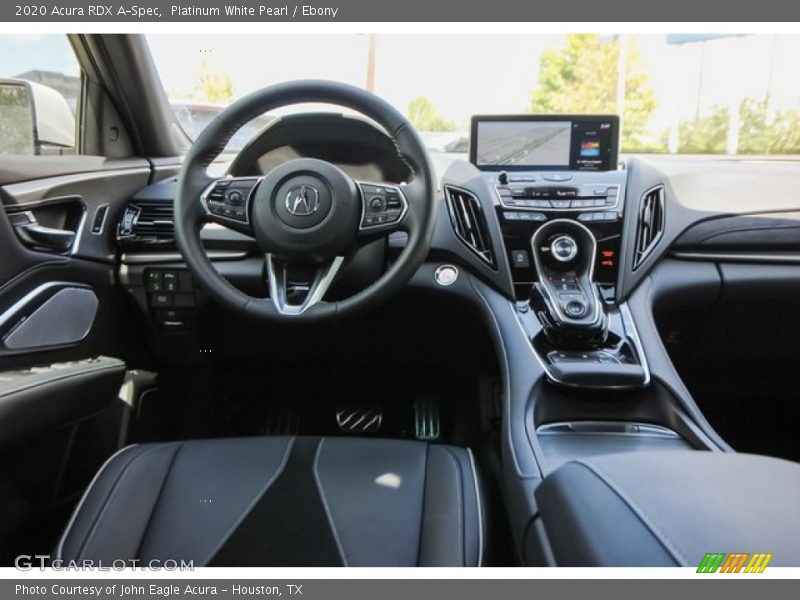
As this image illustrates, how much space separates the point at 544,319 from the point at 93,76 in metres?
1.67

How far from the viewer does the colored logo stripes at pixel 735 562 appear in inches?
30.8

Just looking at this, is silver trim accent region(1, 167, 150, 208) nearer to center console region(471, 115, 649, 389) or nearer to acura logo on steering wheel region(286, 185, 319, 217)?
acura logo on steering wheel region(286, 185, 319, 217)

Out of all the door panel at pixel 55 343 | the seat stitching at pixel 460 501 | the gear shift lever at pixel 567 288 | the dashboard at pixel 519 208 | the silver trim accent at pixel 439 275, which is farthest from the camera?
the silver trim accent at pixel 439 275

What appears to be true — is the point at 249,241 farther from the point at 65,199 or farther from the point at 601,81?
the point at 601,81

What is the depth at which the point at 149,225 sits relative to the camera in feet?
6.68

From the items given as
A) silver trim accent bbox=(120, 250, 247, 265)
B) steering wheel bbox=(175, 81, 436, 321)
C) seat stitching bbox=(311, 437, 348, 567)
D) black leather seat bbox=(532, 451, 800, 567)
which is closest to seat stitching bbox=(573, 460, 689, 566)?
A: black leather seat bbox=(532, 451, 800, 567)

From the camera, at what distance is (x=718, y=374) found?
7.69 feet

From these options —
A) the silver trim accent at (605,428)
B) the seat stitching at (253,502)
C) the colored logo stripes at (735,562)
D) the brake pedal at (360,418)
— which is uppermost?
the colored logo stripes at (735,562)

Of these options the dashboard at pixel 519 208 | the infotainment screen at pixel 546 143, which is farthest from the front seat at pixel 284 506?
the infotainment screen at pixel 546 143

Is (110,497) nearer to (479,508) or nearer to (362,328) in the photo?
(479,508)

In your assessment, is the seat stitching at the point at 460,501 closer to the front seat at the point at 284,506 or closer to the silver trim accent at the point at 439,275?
the front seat at the point at 284,506

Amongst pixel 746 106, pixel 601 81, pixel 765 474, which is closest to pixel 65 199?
pixel 765 474

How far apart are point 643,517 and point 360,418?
1.67 meters

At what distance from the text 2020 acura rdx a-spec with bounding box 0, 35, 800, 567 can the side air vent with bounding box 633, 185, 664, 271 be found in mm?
10
